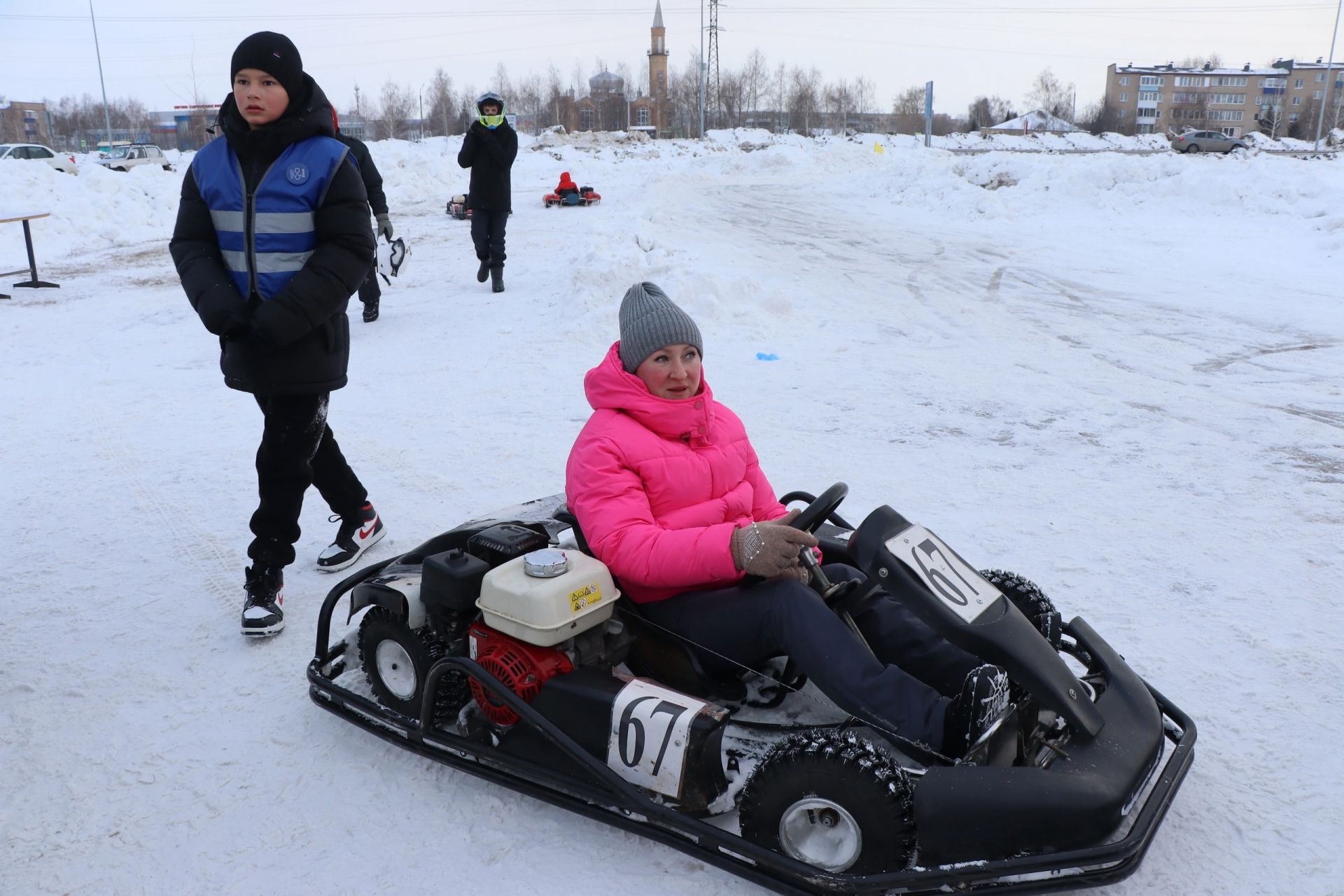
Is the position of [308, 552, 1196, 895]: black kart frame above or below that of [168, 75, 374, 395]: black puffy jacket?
below

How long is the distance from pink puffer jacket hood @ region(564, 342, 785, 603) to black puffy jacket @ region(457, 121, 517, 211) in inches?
266

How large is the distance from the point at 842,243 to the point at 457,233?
5.54 metres

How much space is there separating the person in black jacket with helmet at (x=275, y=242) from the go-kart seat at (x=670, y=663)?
114 centimetres

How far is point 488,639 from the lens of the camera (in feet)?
8.13

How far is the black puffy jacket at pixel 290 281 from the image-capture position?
286cm

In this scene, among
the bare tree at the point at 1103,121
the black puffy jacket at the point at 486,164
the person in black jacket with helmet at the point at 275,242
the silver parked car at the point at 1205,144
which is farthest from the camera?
the bare tree at the point at 1103,121

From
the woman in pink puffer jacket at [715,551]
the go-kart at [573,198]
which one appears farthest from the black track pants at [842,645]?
the go-kart at [573,198]

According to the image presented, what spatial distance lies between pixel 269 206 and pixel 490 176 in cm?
639

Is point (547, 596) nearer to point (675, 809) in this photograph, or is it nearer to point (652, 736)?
point (652, 736)

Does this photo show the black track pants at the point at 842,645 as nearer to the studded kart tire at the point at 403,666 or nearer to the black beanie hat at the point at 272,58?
the studded kart tire at the point at 403,666

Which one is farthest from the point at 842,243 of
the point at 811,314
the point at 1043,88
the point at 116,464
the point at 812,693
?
the point at 1043,88

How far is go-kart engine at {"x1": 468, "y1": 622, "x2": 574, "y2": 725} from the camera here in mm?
2379

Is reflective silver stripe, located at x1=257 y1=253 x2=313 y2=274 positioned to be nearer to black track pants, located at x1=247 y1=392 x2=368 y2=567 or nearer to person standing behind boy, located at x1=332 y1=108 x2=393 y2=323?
black track pants, located at x1=247 y1=392 x2=368 y2=567

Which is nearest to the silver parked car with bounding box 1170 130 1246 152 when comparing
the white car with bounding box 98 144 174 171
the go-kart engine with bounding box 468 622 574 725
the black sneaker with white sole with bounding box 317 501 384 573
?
the white car with bounding box 98 144 174 171
